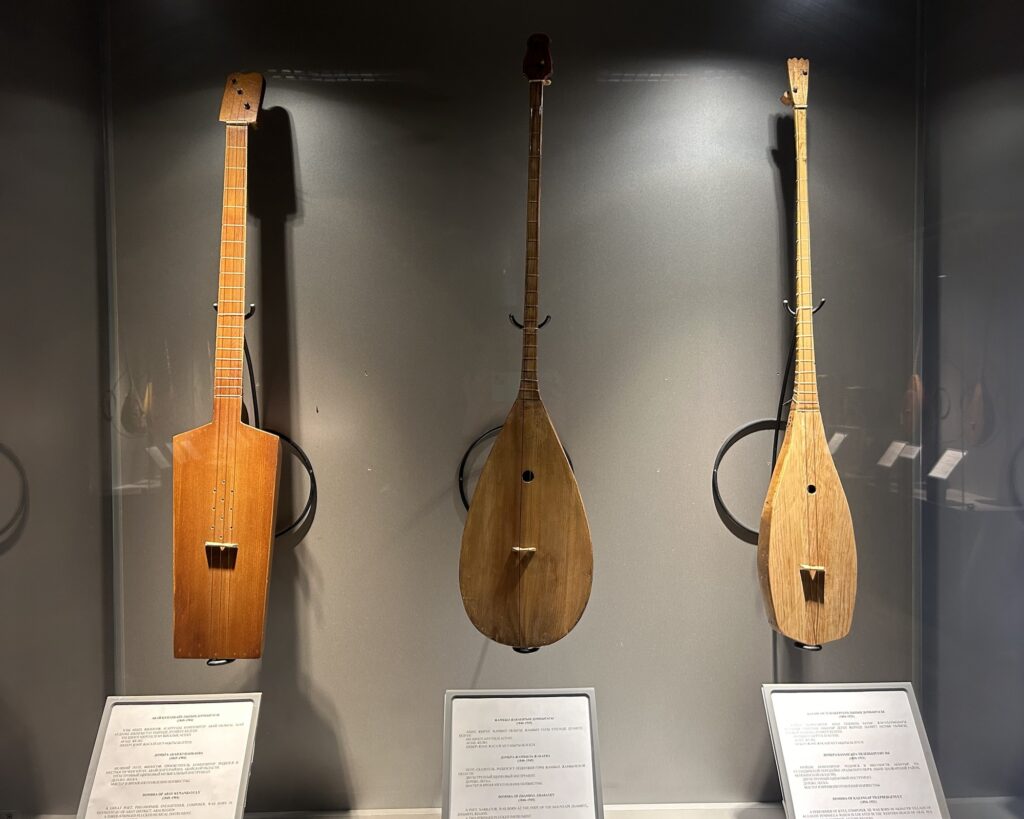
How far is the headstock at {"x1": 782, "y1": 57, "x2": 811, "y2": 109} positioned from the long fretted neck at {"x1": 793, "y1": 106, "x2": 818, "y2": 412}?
0.05ft

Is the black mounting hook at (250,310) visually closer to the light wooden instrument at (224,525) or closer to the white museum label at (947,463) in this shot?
the light wooden instrument at (224,525)

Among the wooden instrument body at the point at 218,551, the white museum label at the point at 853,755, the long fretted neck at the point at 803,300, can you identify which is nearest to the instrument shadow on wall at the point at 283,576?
the wooden instrument body at the point at 218,551

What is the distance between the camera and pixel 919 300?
1.65 m

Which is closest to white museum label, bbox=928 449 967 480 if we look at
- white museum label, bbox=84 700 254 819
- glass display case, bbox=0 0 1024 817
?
glass display case, bbox=0 0 1024 817

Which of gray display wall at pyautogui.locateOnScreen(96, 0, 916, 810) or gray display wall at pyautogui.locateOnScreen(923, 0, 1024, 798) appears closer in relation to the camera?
gray display wall at pyautogui.locateOnScreen(923, 0, 1024, 798)

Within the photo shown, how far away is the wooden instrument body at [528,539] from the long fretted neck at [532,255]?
0.05 m

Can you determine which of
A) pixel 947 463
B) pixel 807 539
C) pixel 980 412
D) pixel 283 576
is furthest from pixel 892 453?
pixel 283 576

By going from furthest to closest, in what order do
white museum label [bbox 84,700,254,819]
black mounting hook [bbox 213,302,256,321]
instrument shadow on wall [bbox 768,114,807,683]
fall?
instrument shadow on wall [bbox 768,114,807,683] → black mounting hook [bbox 213,302,256,321] → white museum label [bbox 84,700,254,819]

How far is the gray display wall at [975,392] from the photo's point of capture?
1.40 m

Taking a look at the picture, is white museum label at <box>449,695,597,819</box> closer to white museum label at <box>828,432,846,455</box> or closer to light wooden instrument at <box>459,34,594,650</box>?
light wooden instrument at <box>459,34,594,650</box>

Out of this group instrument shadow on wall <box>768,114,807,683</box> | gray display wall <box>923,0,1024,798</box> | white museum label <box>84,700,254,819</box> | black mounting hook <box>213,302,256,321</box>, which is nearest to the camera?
white museum label <box>84,700,254,819</box>

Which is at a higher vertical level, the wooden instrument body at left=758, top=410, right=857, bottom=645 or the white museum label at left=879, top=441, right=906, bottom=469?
the white museum label at left=879, top=441, right=906, bottom=469

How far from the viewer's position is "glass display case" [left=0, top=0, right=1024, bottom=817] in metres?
1.59

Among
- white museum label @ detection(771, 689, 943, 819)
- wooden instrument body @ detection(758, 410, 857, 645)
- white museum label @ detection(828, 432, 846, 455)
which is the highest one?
white museum label @ detection(828, 432, 846, 455)
